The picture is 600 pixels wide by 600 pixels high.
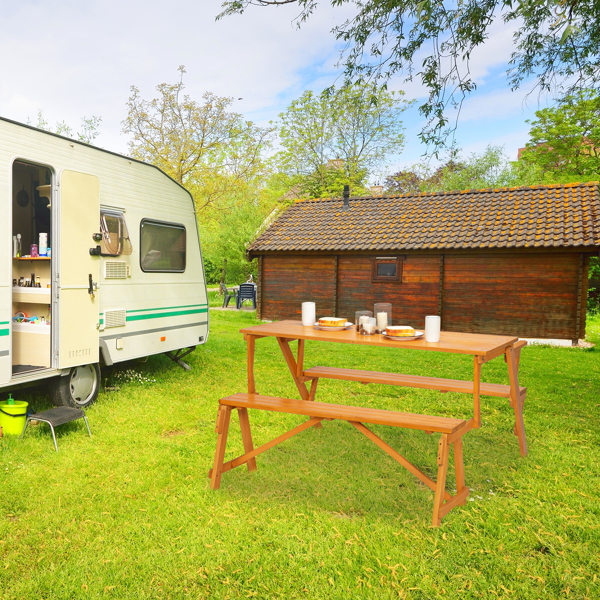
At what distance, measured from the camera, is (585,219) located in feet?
41.7

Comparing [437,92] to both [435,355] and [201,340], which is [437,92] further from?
[435,355]

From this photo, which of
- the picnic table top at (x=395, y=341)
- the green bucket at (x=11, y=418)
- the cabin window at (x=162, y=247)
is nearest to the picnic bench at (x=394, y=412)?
the picnic table top at (x=395, y=341)

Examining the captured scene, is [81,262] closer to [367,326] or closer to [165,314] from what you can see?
[165,314]

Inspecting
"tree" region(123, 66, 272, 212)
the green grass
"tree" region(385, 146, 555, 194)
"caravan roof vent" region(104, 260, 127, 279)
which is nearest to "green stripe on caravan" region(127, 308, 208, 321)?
"caravan roof vent" region(104, 260, 127, 279)

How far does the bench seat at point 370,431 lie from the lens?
3.48 m

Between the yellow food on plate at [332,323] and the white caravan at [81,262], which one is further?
the white caravan at [81,262]

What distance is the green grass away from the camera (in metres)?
2.88

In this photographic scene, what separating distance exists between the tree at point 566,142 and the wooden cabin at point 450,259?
42.3ft

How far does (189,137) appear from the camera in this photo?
2103 centimetres

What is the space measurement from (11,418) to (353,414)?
3464 millimetres

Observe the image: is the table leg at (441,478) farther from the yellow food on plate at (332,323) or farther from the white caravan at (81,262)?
the white caravan at (81,262)

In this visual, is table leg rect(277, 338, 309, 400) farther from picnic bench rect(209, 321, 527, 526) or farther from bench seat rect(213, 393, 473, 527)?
bench seat rect(213, 393, 473, 527)

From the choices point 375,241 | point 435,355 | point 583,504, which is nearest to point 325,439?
point 583,504

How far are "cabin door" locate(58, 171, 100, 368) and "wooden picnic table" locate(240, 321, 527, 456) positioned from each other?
2159 mm
